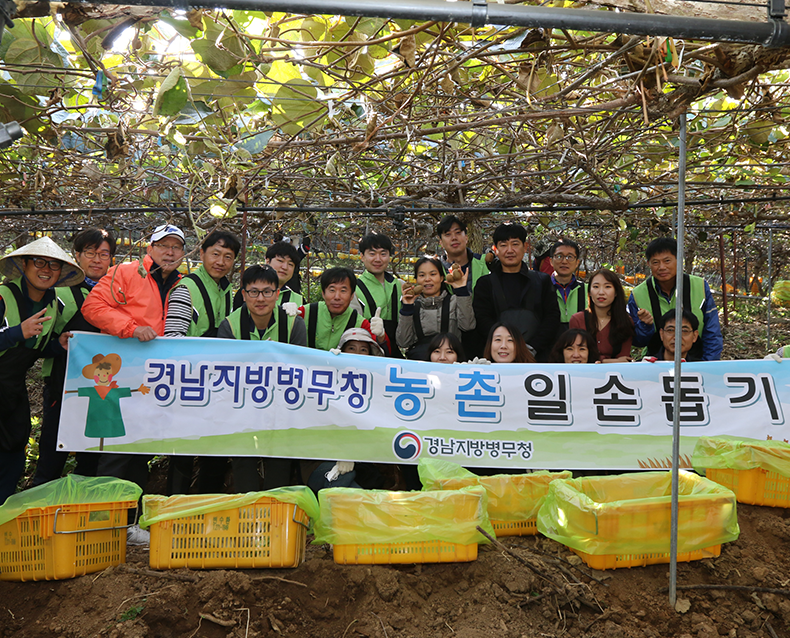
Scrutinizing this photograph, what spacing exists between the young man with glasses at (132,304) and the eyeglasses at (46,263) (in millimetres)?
231

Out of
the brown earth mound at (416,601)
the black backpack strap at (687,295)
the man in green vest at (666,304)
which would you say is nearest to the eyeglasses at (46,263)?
the brown earth mound at (416,601)

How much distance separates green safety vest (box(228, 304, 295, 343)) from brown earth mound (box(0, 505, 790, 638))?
4.84 feet

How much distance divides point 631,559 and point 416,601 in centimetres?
92

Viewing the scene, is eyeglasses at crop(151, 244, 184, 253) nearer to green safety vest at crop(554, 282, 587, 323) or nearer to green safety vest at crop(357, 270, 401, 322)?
green safety vest at crop(357, 270, 401, 322)

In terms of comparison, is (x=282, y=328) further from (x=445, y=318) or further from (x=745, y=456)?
(x=745, y=456)

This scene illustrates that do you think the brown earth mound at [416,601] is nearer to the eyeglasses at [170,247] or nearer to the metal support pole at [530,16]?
the eyeglasses at [170,247]

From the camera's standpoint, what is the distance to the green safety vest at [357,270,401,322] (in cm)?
439

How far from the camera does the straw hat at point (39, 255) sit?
10.5 feet

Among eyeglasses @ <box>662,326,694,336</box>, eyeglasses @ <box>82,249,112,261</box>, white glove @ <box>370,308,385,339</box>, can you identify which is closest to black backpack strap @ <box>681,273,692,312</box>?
eyeglasses @ <box>662,326,694,336</box>

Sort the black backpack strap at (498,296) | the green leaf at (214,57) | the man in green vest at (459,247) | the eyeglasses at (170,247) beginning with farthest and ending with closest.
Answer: the man in green vest at (459,247) → the black backpack strap at (498,296) → the eyeglasses at (170,247) → the green leaf at (214,57)

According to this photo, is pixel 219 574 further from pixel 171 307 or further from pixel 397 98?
pixel 397 98

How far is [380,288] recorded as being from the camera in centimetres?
445

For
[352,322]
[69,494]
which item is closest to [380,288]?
[352,322]

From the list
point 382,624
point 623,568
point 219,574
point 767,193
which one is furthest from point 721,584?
point 767,193
